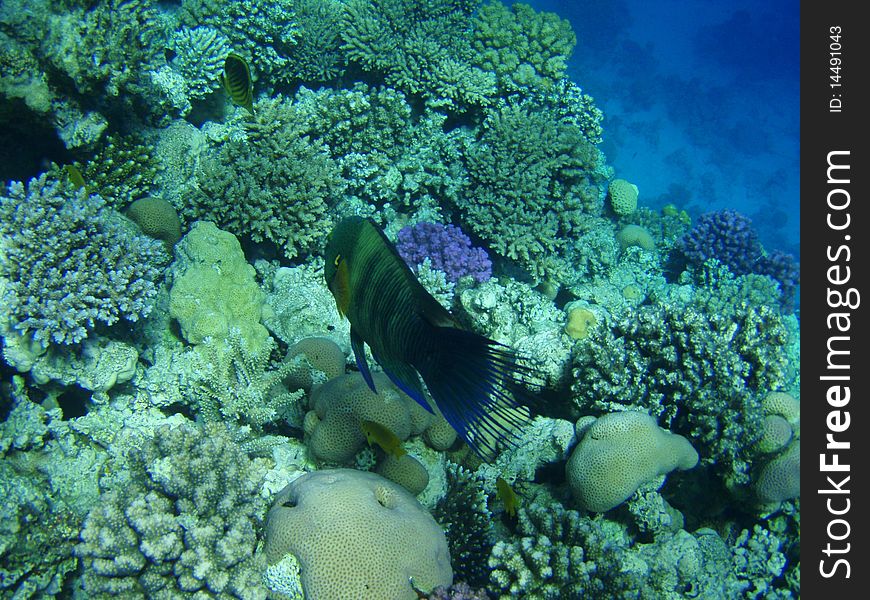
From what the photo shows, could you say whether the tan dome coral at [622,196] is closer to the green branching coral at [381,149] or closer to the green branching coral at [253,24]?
the green branching coral at [381,149]

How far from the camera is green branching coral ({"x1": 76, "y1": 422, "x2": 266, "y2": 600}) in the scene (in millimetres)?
2549

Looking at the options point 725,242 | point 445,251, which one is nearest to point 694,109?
point 725,242

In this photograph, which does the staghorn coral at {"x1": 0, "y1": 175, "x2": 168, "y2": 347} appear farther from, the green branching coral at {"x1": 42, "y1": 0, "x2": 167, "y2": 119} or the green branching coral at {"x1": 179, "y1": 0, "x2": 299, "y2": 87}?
the green branching coral at {"x1": 179, "y1": 0, "x2": 299, "y2": 87}

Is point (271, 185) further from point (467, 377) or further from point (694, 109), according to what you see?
point (694, 109)

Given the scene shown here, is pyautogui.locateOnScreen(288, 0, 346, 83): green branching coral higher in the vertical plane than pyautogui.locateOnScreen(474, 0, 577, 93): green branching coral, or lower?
lower

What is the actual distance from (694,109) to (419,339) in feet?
123

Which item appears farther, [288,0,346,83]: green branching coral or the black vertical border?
[288,0,346,83]: green branching coral

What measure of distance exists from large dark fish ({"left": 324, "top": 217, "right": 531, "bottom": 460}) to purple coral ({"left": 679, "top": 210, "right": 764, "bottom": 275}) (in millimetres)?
9320

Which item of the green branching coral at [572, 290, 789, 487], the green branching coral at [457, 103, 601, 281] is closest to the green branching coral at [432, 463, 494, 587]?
the green branching coral at [572, 290, 789, 487]

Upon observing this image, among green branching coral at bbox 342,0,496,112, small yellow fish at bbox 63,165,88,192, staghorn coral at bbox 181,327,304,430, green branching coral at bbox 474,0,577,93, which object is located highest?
green branching coral at bbox 474,0,577,93

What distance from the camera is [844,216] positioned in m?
3.72

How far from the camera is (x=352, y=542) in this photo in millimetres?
2762

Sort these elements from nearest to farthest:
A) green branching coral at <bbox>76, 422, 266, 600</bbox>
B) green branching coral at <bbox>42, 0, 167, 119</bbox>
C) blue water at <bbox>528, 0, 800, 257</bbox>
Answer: green branching coral at <bbox>76, 422, 266, 600</bbox>, green branching coral at <bbox>42, 0, 167, 119</bbox>, blue water at <bbox>528, 0, 800, 257</bbox>

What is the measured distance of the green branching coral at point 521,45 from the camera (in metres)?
8.53
